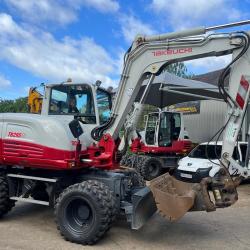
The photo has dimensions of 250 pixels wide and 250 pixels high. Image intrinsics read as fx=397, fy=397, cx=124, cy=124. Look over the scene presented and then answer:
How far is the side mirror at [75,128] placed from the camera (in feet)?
22.0

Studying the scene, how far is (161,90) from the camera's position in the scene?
1644cm

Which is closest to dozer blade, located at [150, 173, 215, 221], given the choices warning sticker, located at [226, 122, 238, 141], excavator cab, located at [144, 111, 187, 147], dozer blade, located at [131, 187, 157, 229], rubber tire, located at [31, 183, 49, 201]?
dozer blade, located at [131, 187, 157, 229]

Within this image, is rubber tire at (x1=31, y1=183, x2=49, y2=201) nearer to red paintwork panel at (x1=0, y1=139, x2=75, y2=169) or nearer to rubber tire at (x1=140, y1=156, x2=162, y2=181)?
red paintwork panel at (x1=0, y1=139, x2=75, y2=169)

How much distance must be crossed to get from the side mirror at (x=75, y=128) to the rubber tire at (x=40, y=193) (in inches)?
50.1

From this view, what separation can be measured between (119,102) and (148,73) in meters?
0.71

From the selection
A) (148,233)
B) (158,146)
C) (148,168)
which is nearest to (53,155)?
(148,233)

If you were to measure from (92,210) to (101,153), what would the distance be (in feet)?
3.80

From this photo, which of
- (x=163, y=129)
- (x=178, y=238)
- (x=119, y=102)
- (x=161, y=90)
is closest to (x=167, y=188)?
(x=178, y=238)

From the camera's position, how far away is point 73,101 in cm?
723

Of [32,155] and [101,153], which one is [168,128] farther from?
[32,155]

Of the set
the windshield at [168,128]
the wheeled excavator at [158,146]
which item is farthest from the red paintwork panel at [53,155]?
the windshield at [168,128]

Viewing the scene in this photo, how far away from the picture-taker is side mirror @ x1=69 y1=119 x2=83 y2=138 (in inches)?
264

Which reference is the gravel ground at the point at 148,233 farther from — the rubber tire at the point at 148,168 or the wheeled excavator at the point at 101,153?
the rubber tire at the point at 148,168

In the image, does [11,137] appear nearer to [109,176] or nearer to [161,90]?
[109,176]
